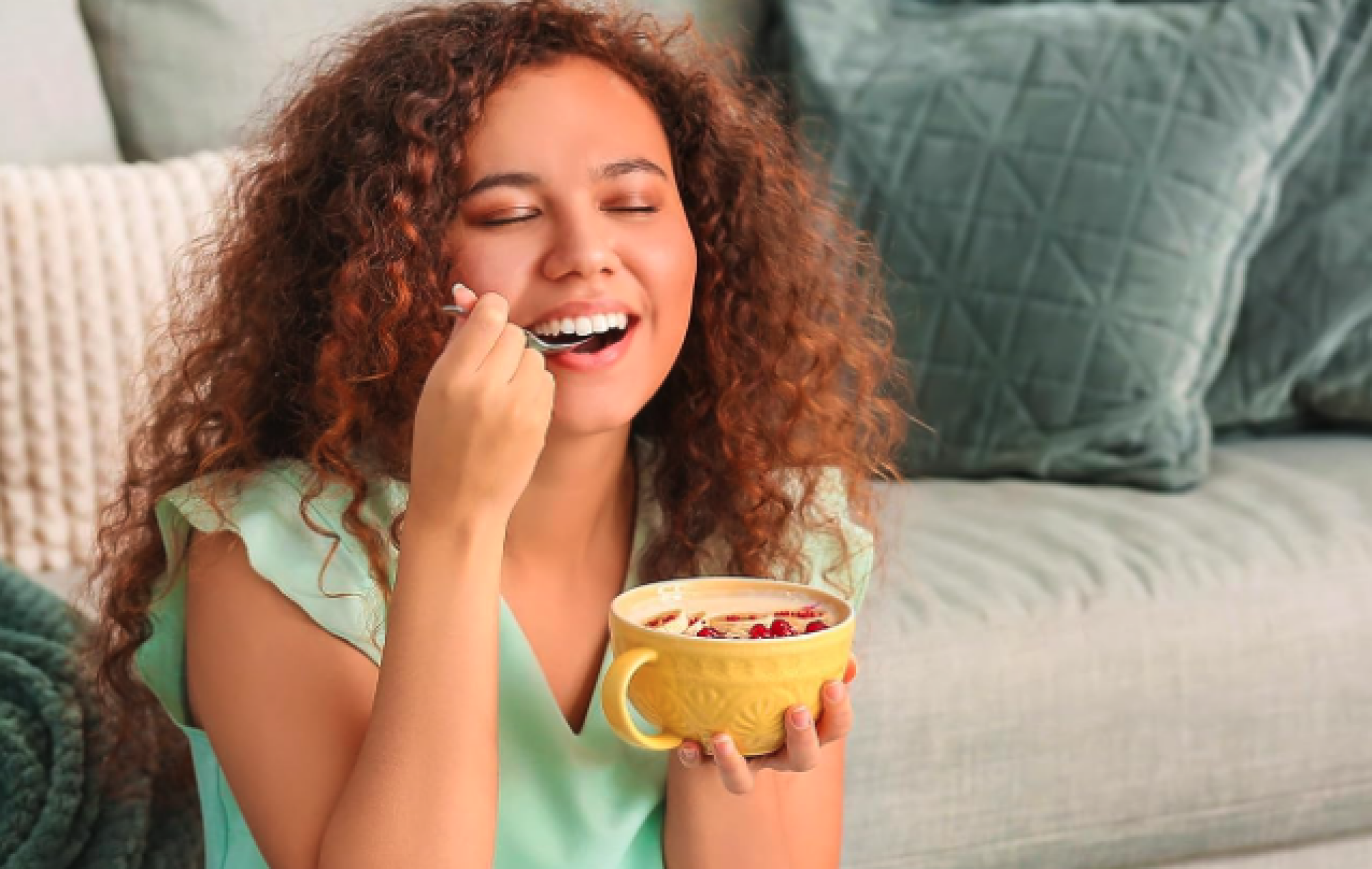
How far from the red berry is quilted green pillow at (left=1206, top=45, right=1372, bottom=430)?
110cm

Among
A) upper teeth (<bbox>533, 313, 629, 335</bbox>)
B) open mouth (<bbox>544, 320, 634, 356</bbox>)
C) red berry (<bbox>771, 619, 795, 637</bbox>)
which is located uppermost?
upper teeth (<bbox>533, 313, 629, 335</bbox>)

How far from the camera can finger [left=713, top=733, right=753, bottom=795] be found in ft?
3.03

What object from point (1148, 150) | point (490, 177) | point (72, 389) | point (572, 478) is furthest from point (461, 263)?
point (1148, 150)

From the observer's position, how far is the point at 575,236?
1.02m

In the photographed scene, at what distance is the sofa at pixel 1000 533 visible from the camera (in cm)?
138

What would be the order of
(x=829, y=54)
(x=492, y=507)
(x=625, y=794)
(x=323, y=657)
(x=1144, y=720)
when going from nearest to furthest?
(x=492, y=507), (x=323, y=657), (x=625, y=794), (x=1144, y=720), (x=829, y=54)

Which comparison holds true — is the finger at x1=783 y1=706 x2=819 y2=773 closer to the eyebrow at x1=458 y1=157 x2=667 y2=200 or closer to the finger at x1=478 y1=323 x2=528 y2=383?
the finger at x1=478 y1=323 x2=528 y2=383

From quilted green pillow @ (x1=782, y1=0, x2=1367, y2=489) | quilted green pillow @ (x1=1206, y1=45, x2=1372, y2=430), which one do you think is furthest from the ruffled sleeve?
quilted green pillow @ (x1=1206, y1=45, x2=1372, y2=430)

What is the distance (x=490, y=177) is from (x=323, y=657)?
0.33 m

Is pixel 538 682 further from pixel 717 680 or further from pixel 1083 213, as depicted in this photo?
pixel 1083 213

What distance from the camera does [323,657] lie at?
1.02 m

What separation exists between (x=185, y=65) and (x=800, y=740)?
1.14 meters

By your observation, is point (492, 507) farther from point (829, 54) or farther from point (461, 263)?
point (829, 54)

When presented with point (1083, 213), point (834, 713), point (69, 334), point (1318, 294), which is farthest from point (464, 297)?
point (1318, 294)
